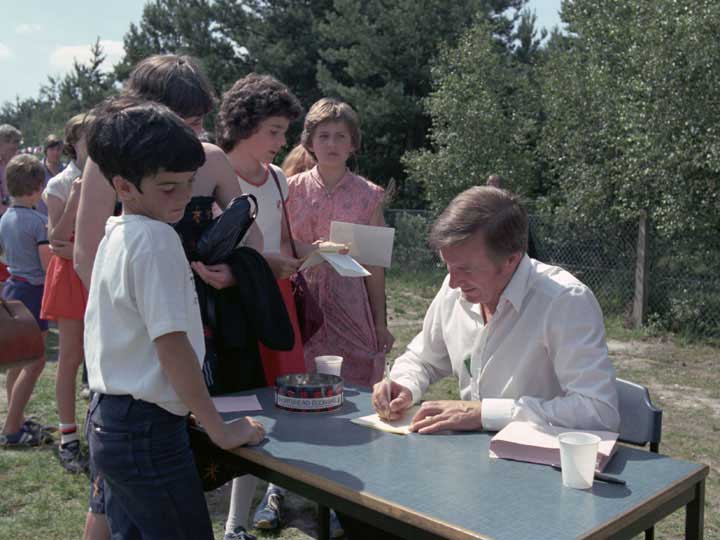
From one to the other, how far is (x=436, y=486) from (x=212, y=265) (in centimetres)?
104

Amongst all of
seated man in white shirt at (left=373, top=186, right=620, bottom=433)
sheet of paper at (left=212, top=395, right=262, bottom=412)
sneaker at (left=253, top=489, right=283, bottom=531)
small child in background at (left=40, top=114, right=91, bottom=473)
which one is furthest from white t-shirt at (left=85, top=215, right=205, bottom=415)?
small child in background at (left=40, top=114, right=91, bottom=473)

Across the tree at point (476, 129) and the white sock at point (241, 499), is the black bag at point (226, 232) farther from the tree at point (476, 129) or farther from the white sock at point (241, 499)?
the tree at point (476, 129)

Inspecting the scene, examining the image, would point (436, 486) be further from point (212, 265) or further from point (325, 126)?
point (325, 126)

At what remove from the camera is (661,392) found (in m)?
6.20

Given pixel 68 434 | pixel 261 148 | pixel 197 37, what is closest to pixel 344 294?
pixel 261 148

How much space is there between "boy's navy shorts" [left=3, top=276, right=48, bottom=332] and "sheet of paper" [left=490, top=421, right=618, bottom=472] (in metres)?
3.86

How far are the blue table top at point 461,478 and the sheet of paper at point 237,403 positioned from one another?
0.14m

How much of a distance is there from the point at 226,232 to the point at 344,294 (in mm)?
1329

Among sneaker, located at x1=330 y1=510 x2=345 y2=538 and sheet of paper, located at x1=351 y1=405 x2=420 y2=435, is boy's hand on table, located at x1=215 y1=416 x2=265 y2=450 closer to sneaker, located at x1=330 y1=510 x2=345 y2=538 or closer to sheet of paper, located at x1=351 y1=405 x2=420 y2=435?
sheet of paper, located at x1=351 y1=405 x2=420 y2=435

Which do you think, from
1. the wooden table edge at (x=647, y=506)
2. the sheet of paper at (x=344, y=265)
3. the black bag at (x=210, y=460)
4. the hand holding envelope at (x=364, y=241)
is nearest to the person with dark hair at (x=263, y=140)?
the sheet of paper at (x=344, y=265)

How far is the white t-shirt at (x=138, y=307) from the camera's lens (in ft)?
5.77

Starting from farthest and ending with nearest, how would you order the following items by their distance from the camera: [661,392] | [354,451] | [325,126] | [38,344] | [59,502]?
1. [661,392]
2. [59,502]
3. [325,126]
4. [38,344]
5. [354,451]

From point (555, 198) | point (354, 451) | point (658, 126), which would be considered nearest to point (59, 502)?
point (354, 451)

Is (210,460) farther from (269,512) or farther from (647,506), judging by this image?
(269,512)
